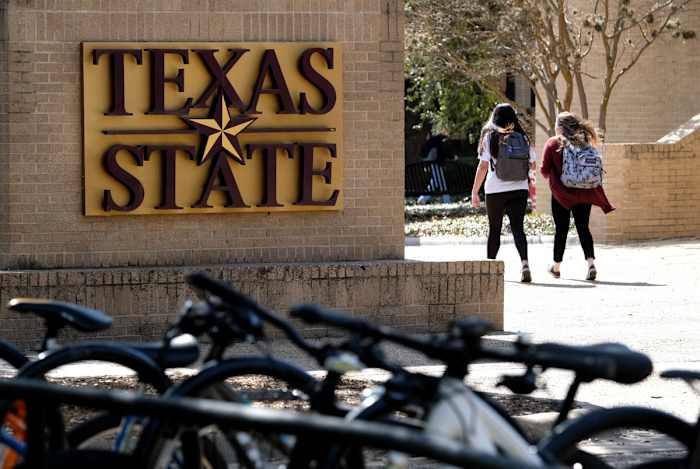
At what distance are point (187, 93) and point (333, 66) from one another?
1109 mm

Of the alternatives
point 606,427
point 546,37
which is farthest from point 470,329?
point 546,37

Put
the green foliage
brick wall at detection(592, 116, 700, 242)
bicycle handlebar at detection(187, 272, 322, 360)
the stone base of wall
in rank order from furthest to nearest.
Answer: the green foliage → brick wall at detection(592, 116, 700, 242) → the stone base of wall → bicycle handlebar at detection(187, 272, 322, 360)

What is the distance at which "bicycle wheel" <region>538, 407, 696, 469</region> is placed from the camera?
3955 mm

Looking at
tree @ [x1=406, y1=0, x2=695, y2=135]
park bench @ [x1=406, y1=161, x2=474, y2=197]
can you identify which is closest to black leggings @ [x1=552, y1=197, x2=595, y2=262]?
tree @ [x1=406, y1=0, x2=695, y2=135]

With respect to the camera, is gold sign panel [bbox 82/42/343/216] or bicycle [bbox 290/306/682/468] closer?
bicycle [bbox 290/306/682/468]

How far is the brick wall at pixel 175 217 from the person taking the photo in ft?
33.9

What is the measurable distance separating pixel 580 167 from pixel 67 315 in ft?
34.1

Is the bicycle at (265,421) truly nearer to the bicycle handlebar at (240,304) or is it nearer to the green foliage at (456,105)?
the bicycle handlebar at (240,304)

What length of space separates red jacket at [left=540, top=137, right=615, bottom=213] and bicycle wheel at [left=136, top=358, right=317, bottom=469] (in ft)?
34.5

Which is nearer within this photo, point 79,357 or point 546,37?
point 79,357

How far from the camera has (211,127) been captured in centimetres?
1060

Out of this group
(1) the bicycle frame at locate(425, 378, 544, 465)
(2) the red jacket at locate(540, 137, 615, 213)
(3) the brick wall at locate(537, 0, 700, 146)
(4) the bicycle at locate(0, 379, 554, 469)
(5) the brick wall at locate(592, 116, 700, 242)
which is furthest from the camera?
(3) the brick wall at locate(537, 0, 700, 146)

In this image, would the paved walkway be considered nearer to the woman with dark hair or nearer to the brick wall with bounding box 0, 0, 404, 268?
the woman with dark hair

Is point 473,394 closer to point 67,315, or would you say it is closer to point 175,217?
point 67,315
